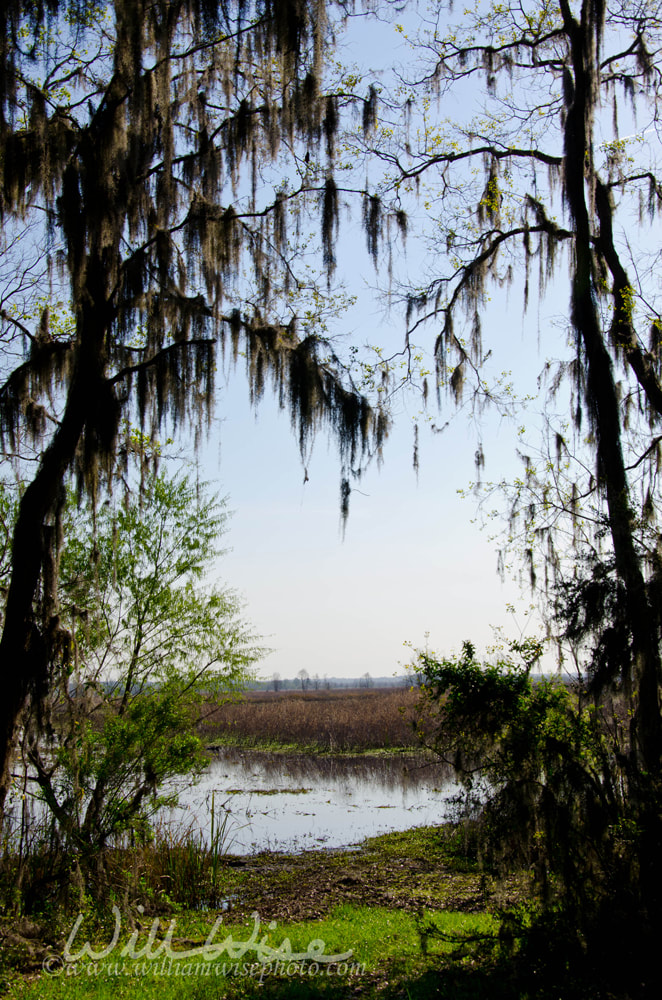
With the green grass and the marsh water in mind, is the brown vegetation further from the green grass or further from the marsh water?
the green grass

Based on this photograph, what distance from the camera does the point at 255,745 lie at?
2447 centimetres

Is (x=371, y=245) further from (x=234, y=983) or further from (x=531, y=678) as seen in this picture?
(x=234, y=983)

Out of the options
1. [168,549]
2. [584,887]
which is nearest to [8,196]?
[168,549]

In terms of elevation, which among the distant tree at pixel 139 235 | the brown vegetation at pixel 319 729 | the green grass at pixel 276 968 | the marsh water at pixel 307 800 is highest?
the distant tree at pixel 139 235

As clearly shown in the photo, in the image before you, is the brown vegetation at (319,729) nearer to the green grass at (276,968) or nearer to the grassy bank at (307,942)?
the grassy bank at (307,942)

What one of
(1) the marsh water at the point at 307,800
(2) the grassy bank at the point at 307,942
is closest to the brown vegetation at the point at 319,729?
(1) the marsh water at the point at 307,800

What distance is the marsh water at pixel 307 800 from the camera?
13570 millimetres

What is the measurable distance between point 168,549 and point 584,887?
24.4 feet

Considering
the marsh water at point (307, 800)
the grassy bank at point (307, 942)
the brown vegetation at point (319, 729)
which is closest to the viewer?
the grassy bank at point (307, 942)

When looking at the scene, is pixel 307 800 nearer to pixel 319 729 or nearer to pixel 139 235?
pixel 319 729

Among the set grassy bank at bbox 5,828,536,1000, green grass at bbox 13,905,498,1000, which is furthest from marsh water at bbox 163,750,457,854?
green grass at bbox 13,905,498,1000

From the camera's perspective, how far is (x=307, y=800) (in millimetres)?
16875

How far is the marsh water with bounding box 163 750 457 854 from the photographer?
13570 mm

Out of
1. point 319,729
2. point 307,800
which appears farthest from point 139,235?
point 319,729
